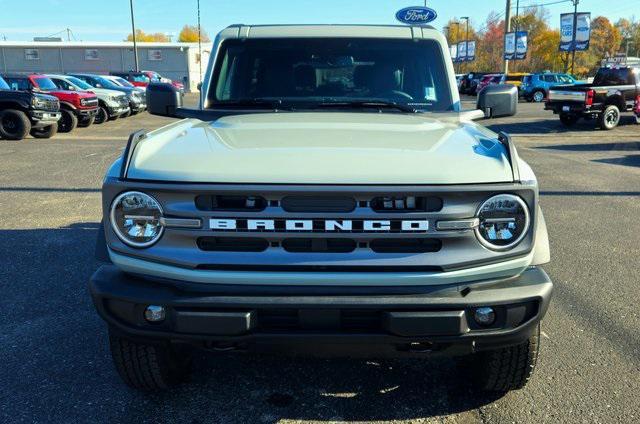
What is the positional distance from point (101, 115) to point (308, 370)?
18.9m

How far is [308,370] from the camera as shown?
327 centimetres

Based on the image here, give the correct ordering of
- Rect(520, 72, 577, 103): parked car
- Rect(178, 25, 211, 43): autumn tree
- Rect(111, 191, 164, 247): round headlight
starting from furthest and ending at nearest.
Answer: Rect(178, 25, 211, 43): autumn tree < Rect(520, 72, 577, 103): parked car < Rect(111, 191, 164, 247): round headlight

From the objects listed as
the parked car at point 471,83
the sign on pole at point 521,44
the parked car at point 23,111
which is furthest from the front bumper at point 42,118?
the sign on pole at point 521,44

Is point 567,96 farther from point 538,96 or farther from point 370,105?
point 538,96

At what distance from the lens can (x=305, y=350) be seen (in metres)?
2.33

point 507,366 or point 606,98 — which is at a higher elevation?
point 606,98

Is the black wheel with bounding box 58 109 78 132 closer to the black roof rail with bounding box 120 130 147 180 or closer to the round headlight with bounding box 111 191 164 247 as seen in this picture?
the black roof rail with bounding box 120 130 147 180

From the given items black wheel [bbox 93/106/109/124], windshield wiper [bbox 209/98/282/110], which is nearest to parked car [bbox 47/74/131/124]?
black wheel [bbox 93/106/109/124]

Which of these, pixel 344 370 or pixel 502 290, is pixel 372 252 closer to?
pixel 502 290

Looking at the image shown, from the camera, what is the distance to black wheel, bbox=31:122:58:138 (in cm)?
1576

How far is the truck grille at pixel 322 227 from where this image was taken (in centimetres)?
225

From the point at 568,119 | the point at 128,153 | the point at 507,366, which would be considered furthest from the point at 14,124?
the point at 568,119

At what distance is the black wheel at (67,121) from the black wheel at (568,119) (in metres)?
15.2

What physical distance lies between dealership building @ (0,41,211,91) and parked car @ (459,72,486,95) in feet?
85.1
